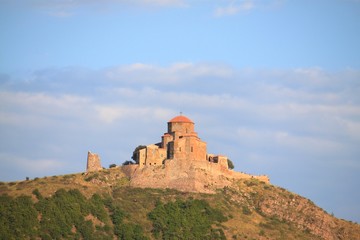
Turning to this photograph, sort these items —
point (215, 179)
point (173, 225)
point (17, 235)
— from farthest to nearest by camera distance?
point (215, 179)
point (173, 225)
point (17, 235)

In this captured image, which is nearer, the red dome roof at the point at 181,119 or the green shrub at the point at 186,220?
the green shrub at the point at 186,220

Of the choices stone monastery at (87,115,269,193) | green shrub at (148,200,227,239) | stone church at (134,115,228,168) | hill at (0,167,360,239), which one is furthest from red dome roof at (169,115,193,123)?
green shrub at (148,200,227,239)

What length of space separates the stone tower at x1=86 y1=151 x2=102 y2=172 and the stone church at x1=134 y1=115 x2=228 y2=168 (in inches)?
196

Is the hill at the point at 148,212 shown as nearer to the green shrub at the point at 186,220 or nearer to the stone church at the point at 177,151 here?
the green shrub at the point at 186,220

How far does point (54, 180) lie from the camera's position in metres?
138

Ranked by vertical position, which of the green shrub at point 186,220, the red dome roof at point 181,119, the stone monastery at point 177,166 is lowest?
the green shrub at point 186,220

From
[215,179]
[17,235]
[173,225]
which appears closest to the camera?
[17,235]

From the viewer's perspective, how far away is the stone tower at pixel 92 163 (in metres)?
142

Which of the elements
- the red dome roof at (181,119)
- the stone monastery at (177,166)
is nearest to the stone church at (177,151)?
the stone monastery at (177,166)

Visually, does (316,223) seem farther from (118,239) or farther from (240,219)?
(118,239)

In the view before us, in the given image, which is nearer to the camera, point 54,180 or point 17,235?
point 17,235

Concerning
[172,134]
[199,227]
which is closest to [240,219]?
[199,227]

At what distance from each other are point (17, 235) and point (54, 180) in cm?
1697

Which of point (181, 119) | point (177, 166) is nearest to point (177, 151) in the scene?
point (177, 166)
